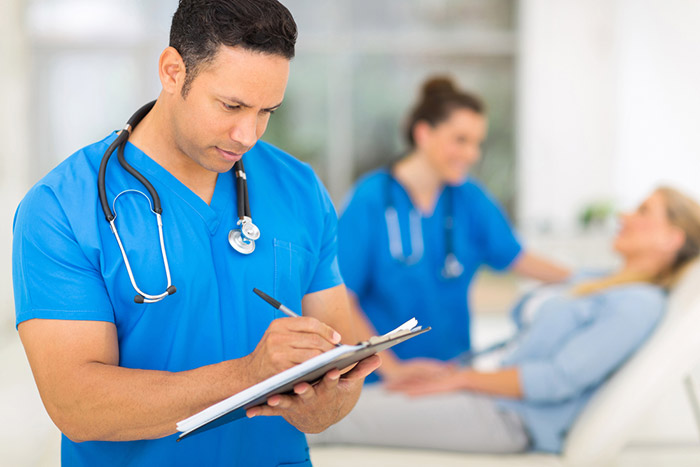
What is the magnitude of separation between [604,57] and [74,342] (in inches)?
184

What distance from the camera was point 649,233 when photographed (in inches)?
79.9

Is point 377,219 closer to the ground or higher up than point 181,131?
closer to the ground

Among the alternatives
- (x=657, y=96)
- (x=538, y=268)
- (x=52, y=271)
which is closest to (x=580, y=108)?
(x=657, y=96)

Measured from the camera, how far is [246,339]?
100cm

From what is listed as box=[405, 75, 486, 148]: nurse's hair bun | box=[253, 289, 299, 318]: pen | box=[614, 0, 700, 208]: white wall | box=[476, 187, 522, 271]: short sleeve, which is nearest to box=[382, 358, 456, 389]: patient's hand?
box=[476, 187, 522, 271]: short sleeve

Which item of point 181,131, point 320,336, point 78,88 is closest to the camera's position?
point 320,336

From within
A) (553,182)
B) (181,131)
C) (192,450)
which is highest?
(181,131)

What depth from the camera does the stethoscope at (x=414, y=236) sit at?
2.07 meters

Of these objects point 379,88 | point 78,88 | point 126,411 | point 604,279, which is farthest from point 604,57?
point 126,411

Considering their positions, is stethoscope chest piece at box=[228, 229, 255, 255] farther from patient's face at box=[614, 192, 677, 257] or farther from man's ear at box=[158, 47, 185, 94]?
patient's face at box=[614, 192, 677, 257]

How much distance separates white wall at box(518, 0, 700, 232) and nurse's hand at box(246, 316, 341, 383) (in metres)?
3.99

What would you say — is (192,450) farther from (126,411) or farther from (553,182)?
(553,182)

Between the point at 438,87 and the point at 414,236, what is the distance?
477 mm

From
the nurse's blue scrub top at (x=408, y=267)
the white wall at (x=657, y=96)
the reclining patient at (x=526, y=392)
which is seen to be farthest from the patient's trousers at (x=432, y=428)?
the white wall at (x=657, y=96)
